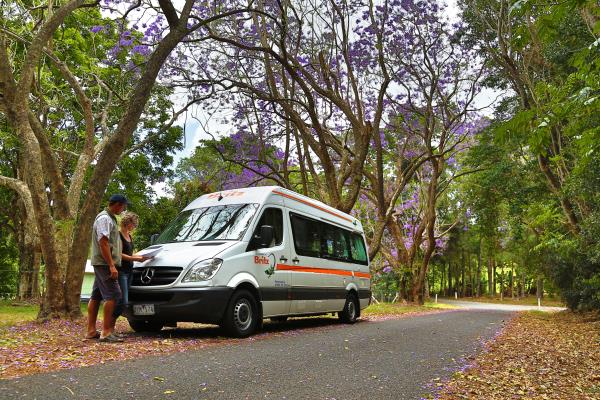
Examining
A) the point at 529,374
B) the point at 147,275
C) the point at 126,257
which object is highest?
the point at 126,257

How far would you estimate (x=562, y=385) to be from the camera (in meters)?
5.37

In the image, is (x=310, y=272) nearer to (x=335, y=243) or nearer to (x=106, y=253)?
(x=335, y=243)

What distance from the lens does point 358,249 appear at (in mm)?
13164

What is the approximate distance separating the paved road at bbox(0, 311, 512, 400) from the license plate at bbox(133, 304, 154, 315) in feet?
4.65

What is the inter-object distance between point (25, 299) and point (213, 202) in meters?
15.0

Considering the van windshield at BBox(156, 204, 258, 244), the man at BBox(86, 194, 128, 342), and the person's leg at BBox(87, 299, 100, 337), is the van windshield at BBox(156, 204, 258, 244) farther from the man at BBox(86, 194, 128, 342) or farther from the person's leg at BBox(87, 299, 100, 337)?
the person's leg at BBox(87, 299, 100, 337)

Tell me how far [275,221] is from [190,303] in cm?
246

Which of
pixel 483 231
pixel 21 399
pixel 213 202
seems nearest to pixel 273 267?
pixel 213 202

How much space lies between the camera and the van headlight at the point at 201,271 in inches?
299

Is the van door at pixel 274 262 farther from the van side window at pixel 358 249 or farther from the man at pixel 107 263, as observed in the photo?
the van side window at pixel 358 249

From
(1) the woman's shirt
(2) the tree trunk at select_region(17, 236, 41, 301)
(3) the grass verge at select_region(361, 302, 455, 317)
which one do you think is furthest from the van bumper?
(2) the tree trunk at select_region(17, 236, 41, 301)

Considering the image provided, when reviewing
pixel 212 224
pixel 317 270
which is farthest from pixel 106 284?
pixel 317 270

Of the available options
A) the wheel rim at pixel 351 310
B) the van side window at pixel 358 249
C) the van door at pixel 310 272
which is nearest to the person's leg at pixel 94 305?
the van door at pixel 310 272

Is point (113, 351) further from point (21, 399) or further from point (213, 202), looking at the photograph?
point (213, 202)
